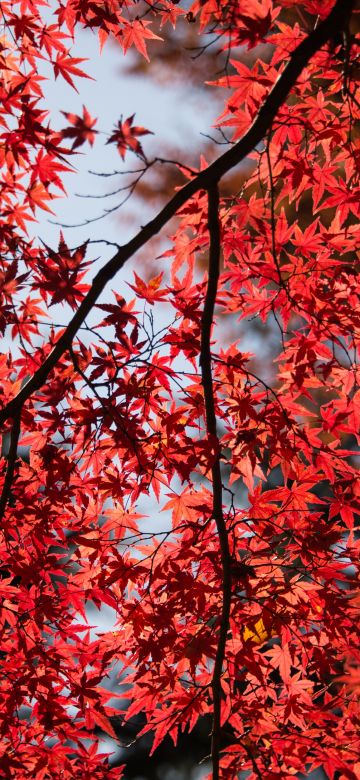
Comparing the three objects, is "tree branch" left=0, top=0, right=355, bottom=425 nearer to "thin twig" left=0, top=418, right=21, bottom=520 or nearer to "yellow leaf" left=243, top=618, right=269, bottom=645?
"thin twig" left=0, top=418, right=21, bottom=520

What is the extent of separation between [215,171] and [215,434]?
0.85 m

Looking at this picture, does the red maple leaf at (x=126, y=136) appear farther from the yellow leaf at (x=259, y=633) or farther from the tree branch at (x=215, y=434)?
the yellow leaf at (x=259, y=633)

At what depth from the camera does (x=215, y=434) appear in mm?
2211

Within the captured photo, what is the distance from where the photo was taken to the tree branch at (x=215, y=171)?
69.2 inches

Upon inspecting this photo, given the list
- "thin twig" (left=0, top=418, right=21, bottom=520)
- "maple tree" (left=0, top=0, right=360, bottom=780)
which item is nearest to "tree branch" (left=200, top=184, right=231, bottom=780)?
"maple tree" (left=0, top=0, right=360, bottom=780)

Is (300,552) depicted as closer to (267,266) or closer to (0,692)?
(267,266)

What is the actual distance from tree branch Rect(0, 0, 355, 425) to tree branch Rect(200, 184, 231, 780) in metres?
0.10

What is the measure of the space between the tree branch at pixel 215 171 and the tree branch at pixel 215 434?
0.32ft

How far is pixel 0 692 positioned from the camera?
97.1 inches

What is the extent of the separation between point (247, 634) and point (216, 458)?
142cm

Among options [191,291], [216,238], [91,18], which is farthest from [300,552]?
[91,18]

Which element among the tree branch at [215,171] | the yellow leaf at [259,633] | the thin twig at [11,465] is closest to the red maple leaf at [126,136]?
the tree branch at [215,171]

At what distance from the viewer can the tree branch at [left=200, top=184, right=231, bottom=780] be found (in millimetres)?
2064

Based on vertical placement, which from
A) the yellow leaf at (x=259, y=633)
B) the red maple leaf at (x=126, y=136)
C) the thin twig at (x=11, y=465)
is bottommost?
the yellow leaf at (x=259, y=633)
